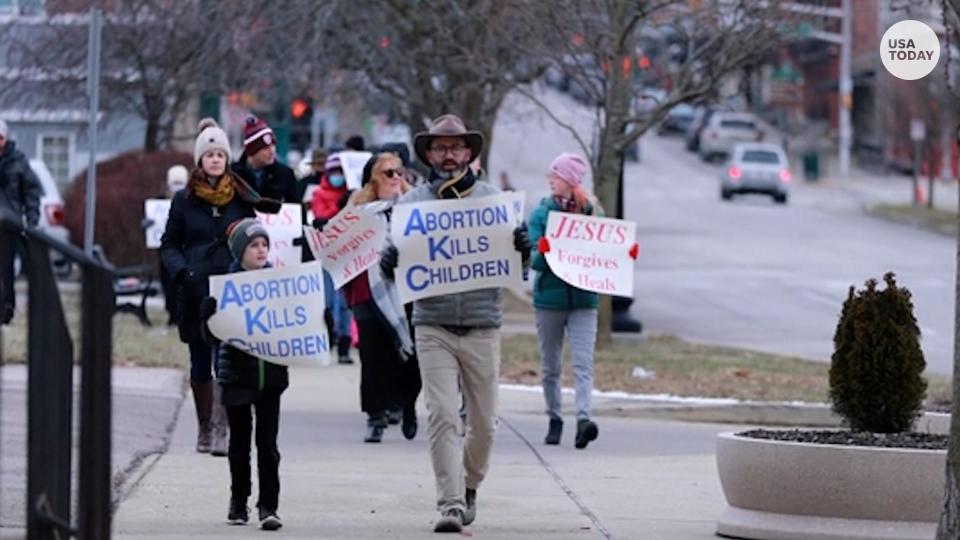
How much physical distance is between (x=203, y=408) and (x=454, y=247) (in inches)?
113

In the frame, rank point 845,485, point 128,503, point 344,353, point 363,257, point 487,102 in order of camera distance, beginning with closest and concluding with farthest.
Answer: point 845,485 < point 128,503 < point 363,257 < point 344,353 < point 487,102

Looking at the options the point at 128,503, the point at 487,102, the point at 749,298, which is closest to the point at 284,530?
the point at 128,503

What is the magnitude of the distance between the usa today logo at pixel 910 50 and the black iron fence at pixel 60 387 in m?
4.42

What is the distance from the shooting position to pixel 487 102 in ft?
85.1

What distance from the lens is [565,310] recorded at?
13000 mm

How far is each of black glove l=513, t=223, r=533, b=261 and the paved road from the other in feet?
39.1

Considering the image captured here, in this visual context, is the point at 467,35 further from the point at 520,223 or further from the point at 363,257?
the point at 520,223

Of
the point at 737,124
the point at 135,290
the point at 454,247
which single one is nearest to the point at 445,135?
the point at 454,247

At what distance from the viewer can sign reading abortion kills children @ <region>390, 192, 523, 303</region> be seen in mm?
9656

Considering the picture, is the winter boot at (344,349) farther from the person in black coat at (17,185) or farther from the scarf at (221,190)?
the scarf at (221,190)

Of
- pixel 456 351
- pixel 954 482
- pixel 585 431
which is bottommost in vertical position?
pixel 585 431

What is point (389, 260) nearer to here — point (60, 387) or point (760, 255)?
point (60, 387)

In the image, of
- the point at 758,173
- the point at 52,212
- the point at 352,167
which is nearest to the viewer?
the point at 352,167

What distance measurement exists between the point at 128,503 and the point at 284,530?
1.01 m
